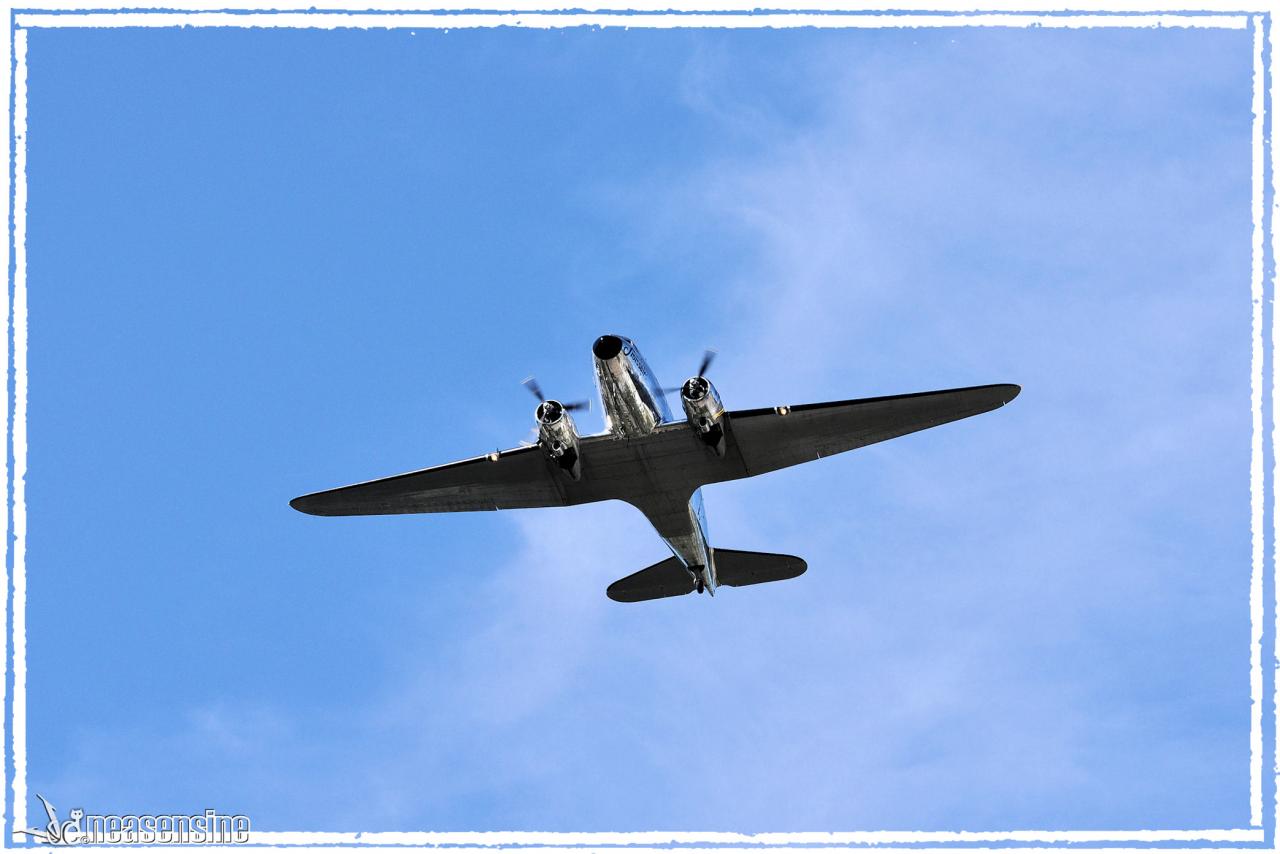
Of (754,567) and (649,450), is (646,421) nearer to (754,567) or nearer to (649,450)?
(649,450)

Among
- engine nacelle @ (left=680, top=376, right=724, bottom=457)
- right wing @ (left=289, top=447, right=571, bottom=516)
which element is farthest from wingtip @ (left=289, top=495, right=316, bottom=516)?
engine nacelle @ (left=680, top=376, right=724, bottom=457)

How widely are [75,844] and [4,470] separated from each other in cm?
738

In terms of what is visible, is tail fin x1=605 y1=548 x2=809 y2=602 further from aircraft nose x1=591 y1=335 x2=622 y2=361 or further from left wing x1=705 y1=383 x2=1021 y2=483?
aircraft nose x1=591 y1=335 x2=622 y2=361

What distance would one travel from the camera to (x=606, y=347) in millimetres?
29359

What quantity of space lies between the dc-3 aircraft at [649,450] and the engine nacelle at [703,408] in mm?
25

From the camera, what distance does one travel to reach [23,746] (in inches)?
968

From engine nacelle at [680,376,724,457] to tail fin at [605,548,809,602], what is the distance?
831 centimetres

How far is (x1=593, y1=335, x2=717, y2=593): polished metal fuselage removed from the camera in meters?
30.0

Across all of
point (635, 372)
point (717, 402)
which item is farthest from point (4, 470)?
point (717, 402)

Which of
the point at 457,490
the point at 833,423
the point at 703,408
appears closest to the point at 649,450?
the point at 703,408

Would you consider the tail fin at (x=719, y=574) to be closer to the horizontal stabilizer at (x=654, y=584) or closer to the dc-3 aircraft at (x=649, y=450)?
the horizontal stabilizer at (x=654, y=584)

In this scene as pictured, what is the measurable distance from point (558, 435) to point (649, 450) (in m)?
2.36

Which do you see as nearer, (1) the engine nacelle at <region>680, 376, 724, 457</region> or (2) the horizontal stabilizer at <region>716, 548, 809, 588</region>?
(1) the engine nacelle at <region>680, 376, 724, 457</region>

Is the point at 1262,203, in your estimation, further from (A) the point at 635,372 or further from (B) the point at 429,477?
(B) the point at 429,477
